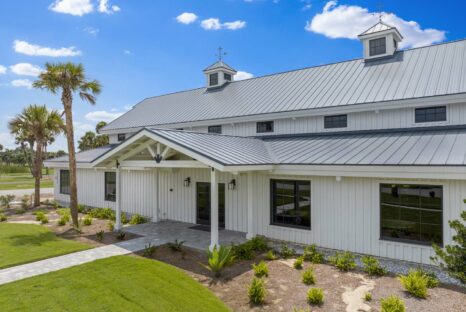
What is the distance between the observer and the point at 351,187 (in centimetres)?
1019

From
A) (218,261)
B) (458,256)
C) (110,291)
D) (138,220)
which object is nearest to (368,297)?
(458,256)

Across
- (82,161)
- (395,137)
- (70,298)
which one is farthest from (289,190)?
(82,161)

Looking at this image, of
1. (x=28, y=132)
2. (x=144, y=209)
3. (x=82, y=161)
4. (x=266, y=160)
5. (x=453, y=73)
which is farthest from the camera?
(x=28, y=132)

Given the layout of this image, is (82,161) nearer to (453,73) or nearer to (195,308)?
(195,308)

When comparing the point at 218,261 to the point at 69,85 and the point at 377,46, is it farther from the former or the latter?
the point at 377,46

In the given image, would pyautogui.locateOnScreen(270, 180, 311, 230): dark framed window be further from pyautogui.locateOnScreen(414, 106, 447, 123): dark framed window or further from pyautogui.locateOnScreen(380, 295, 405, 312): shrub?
pyautogui.locateOnScreen(414, 106, 447, 123): dark framed window

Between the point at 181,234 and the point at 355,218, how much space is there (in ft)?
21.4

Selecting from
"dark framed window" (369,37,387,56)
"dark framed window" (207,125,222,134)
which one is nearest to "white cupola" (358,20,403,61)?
"dark framed window" (369,37,387,56)

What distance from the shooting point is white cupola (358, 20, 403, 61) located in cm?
1562

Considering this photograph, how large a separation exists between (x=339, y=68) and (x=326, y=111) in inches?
167

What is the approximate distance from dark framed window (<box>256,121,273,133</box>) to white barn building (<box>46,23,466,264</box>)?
11 cm

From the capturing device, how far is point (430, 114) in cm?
1186

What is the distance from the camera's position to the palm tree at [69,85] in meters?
13.6

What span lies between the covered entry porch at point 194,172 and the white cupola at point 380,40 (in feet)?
25.6
